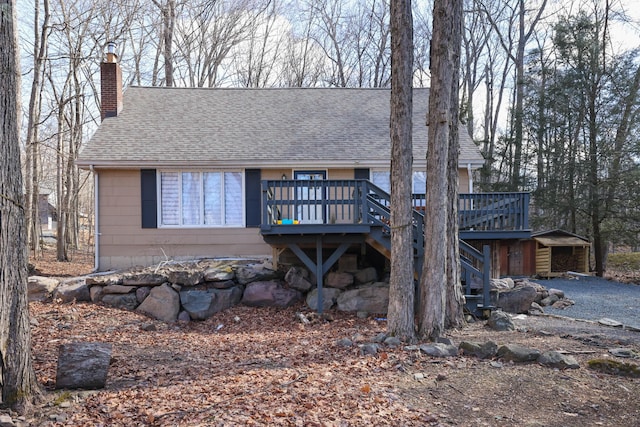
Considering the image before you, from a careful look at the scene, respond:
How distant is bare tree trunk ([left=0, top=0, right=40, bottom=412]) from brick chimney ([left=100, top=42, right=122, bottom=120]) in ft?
29.8

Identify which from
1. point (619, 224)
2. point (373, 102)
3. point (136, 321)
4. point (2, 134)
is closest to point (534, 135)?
point (619, 224)

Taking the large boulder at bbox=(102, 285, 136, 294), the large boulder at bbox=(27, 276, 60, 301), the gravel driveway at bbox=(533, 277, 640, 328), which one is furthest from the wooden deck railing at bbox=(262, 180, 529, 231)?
the large boulder at bbox=(27, 276, 60, 301)

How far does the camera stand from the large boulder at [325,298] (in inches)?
368

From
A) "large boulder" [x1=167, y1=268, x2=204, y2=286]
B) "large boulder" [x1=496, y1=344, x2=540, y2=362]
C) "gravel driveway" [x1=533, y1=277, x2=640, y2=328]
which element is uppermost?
"large boulder" [x1=167, y1=268, x2=204, y2=286]

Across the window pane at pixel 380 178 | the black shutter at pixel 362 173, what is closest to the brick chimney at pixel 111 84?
the black shutter at pixel 362 173

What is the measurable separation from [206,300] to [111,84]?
718 centimetres

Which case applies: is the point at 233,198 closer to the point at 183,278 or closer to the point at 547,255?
the point at 183,278

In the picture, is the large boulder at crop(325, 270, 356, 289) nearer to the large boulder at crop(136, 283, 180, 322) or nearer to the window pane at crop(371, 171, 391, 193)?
the window pane at crop(371, 171, 391, 193)

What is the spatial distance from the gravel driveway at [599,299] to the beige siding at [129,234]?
8.43 metres

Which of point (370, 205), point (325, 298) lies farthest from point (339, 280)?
point (370, 205)

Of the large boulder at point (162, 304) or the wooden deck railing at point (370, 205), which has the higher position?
the wooden deck railing at point (370, 205)

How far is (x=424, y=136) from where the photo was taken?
12711 mm

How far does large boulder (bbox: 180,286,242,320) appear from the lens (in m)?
9.05

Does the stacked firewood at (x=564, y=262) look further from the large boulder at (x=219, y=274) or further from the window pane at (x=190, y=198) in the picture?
the window pane at (x=190, y=198)
